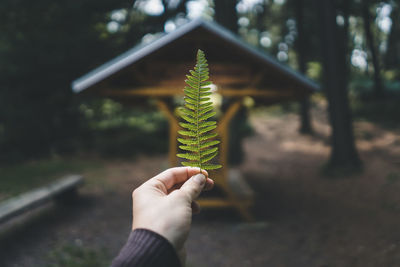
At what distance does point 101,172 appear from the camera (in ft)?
32.4

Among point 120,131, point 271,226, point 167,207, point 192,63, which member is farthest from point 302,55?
point 167,207

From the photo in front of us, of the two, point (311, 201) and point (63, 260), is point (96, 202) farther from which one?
point (311, 201)

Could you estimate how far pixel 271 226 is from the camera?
5613 millimetres

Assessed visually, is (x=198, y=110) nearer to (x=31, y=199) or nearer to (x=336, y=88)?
(x=31, y=199)

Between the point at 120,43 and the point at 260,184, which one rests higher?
the point at 120,43

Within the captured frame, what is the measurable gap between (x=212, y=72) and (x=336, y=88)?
3832 millimetres

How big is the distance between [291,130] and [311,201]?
33.7 feet

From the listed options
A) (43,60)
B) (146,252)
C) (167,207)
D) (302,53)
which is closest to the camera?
(146,252)

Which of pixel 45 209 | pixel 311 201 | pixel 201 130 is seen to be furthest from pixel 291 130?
pixel 201 130

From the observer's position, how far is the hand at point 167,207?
931 millimetres

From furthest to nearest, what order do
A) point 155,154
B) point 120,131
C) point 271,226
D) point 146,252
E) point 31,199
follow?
point 120,131 → point 155,154 → point 271,226 → point 31,199 → point 146,252

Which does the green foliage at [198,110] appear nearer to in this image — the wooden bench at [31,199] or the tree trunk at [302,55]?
the wooden bench at [31,199]

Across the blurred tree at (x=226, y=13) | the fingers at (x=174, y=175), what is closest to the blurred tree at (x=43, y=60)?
the blurred tree at (x=226, y=13)

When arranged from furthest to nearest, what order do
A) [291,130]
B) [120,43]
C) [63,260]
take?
[291,130] → [120,43] → [63,260]
